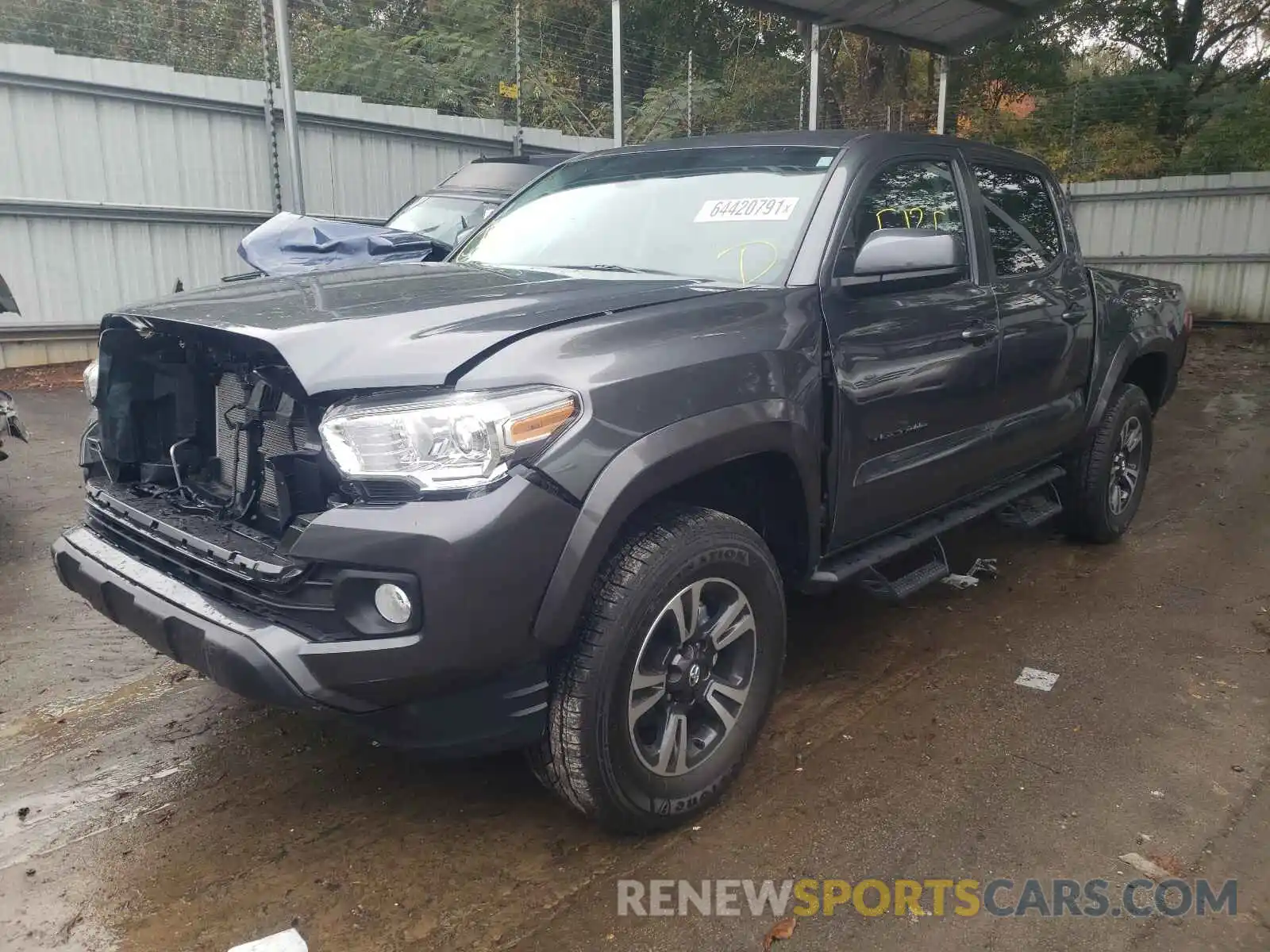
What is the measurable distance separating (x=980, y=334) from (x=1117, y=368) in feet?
4.92

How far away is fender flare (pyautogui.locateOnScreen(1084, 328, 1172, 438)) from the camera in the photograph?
15.7ft

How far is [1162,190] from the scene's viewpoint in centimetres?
1338

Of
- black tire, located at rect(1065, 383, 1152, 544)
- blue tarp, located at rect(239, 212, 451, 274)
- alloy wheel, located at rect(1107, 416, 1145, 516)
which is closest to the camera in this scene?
black tire, located at rect(1065, 383, 1152, 544)

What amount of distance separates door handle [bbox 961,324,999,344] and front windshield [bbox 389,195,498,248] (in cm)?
477

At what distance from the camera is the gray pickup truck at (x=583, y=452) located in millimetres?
2221

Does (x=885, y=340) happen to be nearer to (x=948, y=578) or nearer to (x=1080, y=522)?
(x=948, y=578)

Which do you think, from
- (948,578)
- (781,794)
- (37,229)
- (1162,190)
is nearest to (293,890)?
(781,794)

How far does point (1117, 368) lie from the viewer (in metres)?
4.84

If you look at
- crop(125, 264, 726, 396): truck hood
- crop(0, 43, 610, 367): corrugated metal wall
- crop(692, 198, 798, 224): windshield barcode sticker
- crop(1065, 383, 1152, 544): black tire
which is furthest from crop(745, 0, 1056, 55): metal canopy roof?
crop(125, 264, 726, 396): truck hood

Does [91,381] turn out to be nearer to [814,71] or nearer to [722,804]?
[722,804]

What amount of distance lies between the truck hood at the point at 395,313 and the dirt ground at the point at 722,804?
44.4 inches

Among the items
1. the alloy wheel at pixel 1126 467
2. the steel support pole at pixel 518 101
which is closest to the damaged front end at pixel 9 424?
the alloy wheel at pixel 1126 467

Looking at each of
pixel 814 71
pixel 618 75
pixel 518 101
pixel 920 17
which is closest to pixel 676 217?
pixel 618 75

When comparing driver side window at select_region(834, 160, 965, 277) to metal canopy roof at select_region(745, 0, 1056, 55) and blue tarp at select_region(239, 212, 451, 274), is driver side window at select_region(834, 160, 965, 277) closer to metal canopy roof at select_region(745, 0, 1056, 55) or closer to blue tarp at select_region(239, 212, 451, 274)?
blue tarp at select_region(239, 212, 451, 274)
